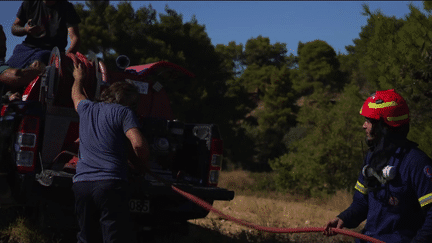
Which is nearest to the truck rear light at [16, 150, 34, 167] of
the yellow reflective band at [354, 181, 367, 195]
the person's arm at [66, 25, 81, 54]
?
the person's arm at [66, 25, 81, 54]

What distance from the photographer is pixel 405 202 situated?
274 cm

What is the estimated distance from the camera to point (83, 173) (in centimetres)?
356

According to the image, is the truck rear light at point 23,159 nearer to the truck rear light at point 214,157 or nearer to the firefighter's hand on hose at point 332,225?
the truck rear light at point 214,157

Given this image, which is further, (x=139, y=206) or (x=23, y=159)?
(x=139, y=206)

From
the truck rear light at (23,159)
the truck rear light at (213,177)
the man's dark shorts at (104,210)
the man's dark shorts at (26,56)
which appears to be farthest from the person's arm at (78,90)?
the truck rear light at (213,177)

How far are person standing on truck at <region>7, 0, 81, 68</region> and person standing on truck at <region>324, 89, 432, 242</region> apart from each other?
444cm

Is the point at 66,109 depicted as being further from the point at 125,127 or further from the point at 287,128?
the point at 287,128

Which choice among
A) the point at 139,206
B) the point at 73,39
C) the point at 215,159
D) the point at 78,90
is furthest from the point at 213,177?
the point at 78,90

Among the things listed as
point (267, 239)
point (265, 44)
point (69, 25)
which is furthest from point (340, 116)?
point (265, 44)

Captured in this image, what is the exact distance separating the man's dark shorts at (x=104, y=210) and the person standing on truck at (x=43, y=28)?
3154 millimetres

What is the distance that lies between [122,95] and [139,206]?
2.01 meters

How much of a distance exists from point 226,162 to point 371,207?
2922 cm

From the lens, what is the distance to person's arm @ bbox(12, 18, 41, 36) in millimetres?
6176

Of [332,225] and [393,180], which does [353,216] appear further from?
[393,180]
